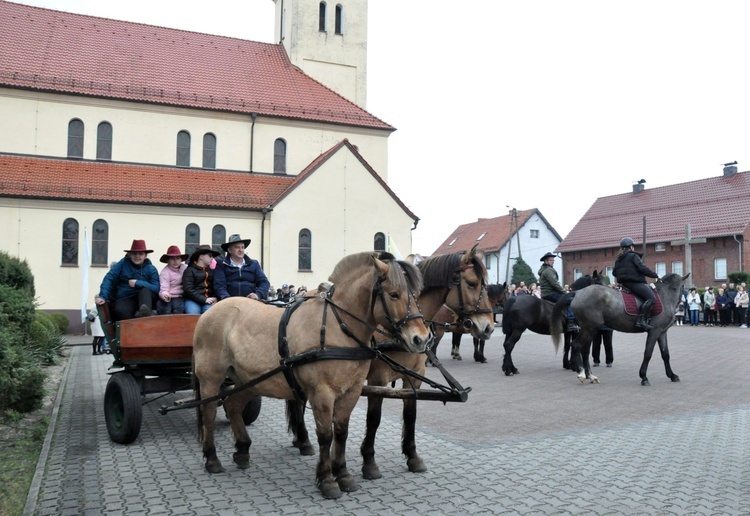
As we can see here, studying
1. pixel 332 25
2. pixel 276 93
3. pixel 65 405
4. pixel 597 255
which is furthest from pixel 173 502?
pixel 597 255

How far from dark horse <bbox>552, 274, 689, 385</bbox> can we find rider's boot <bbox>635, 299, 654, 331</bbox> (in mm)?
94

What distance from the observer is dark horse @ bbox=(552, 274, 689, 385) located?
12094mm

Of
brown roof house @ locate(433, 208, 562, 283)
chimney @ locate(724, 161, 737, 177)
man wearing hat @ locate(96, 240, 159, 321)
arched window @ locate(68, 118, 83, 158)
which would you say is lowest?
man wearing hat @ locate(96, 240, 159, 321)

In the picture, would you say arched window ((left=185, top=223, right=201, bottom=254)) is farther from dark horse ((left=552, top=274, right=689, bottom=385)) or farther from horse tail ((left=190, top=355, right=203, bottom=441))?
horse tail ((left=190, top=355, right=203, bottom=441))

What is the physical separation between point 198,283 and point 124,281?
100 cm

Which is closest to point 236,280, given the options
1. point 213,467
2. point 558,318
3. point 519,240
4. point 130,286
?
point 130,286

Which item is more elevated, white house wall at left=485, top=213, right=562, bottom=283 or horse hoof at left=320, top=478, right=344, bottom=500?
white house wall at left=485, top=213, right=562, bottom=283

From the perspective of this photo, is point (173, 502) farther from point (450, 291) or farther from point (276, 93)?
point (276, 93)

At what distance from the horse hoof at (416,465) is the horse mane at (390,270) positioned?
6.03 feet

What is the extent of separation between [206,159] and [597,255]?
35.1m

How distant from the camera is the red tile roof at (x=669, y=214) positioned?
146 feet

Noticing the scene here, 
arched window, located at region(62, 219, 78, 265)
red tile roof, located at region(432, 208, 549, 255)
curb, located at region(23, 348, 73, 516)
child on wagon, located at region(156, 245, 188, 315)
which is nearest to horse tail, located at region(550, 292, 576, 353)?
child on wagon, located at region(156, 245, 188, 315)

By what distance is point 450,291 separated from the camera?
23.9ft

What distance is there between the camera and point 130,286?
8.33 m
